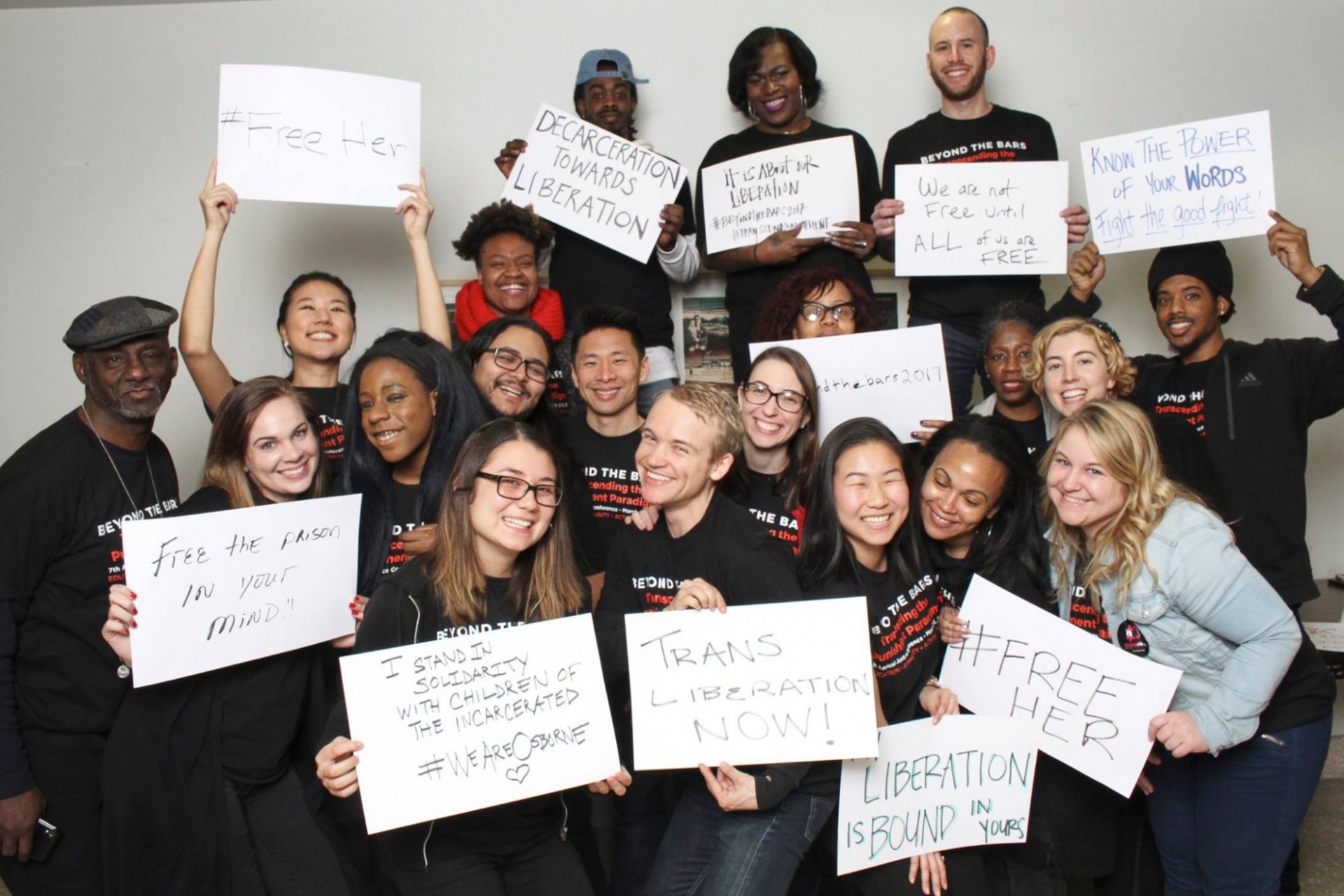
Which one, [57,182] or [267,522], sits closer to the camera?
[267,522]

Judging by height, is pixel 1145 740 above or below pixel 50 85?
below

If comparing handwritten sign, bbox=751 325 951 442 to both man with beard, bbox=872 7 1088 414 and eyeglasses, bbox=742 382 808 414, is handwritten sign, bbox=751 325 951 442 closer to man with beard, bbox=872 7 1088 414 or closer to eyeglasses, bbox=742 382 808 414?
eyeglasses, bbox=742 382 808 414

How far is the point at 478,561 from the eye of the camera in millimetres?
2273

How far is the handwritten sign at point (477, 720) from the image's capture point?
1998 millimetres

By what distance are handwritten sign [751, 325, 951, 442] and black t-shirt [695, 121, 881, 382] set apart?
632 millimetres

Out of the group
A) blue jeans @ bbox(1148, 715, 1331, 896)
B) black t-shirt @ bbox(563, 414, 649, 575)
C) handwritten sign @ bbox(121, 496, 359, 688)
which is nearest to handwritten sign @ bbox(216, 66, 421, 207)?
black t-shirt @ bbox(563, 414, 649, 575)

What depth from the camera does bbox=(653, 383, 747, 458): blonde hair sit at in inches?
95.6

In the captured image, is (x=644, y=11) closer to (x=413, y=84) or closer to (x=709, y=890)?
(x=413, y=84)

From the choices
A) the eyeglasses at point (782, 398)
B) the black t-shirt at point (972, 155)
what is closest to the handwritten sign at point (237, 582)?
the eyeglasses at point (782, 398)

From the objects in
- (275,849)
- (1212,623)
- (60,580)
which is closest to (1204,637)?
(1212,623)

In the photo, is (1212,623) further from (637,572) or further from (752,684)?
(637,572)

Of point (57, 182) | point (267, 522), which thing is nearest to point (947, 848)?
point (267, 522)

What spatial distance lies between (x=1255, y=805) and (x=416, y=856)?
198 centimetres

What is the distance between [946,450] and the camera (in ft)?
8.68
